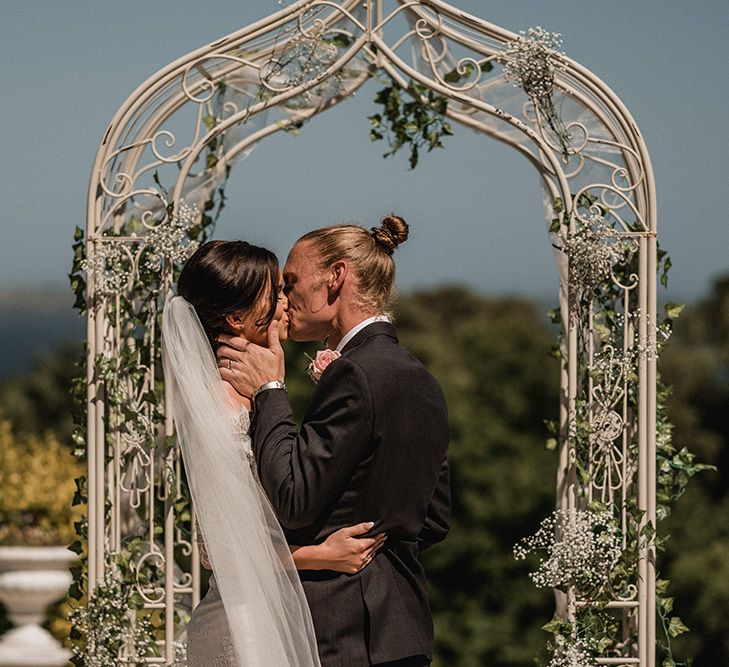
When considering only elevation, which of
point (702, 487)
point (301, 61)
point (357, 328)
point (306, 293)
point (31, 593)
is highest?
point (301, 61)

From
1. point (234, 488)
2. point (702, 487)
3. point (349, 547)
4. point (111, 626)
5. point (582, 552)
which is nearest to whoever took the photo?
point (349, 547)

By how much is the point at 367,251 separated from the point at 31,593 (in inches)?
181

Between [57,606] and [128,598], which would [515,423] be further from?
[128,598]

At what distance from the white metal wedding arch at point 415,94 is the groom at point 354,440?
154 centimetres

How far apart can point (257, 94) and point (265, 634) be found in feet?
7.89

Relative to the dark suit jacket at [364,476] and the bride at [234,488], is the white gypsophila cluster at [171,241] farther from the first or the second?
the dark suit jacket at [364,476]

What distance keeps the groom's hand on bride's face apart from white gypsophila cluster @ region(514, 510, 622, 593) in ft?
5.71

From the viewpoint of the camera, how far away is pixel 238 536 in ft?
10.3

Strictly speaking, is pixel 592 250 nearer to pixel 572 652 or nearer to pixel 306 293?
pixel 572 652

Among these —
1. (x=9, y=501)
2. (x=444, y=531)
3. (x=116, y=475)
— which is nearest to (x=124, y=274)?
(x=116, y=475)

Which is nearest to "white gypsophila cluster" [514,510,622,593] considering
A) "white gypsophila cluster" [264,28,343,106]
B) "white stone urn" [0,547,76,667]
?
"white gypsophila cluster" [264,28,343,106]

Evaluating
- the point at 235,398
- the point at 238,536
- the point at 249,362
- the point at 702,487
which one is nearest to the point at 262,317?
the point at 249,362

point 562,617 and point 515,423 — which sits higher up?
point 515,423

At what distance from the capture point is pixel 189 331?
127 inches
